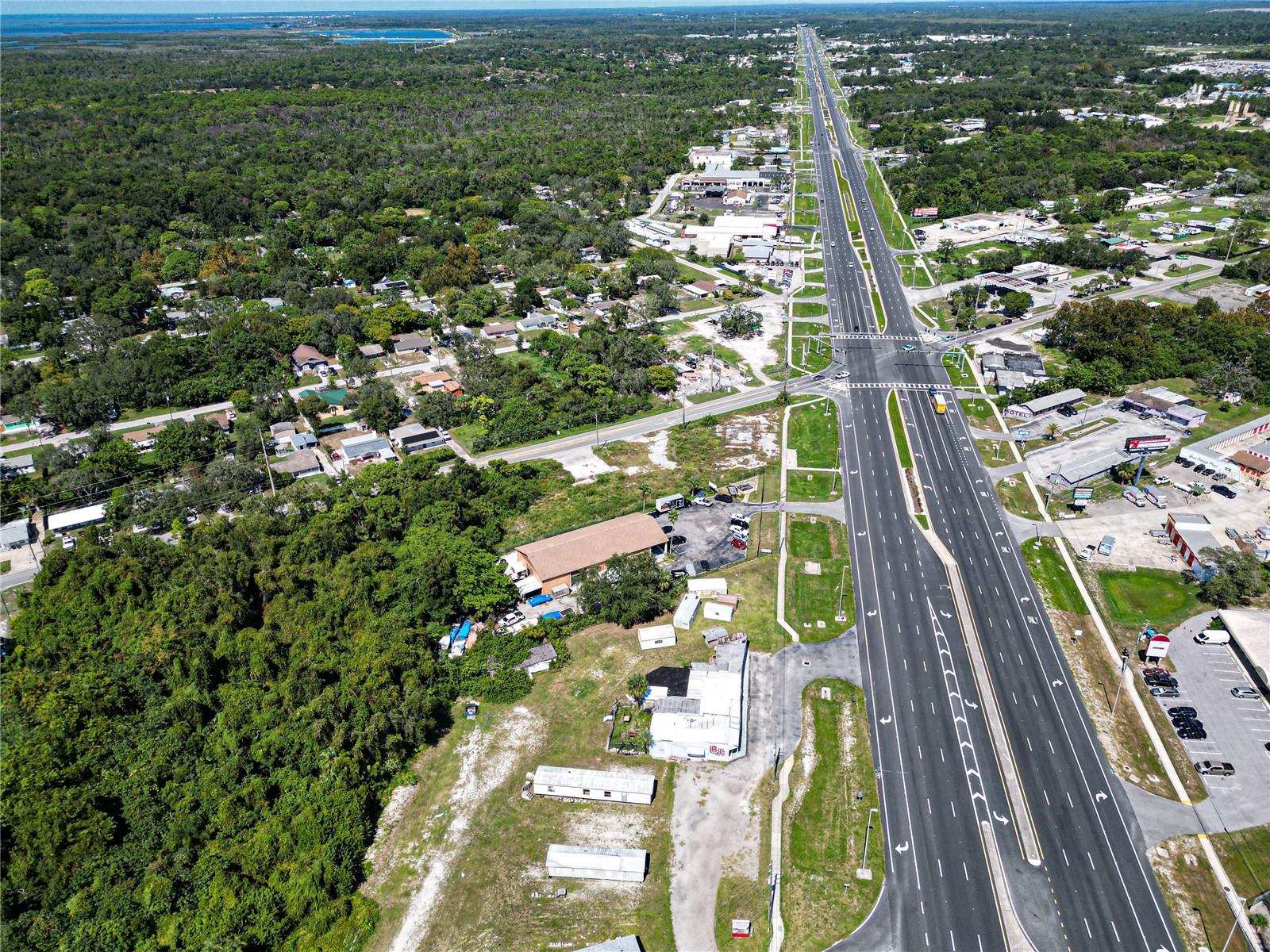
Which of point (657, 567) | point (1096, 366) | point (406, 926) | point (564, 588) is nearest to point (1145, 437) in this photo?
point (1096, 366)

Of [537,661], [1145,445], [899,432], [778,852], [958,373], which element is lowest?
[778,852]

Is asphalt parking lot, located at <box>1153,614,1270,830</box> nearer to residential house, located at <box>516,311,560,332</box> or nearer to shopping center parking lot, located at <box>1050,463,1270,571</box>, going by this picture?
shopping center parking lot, located at <box>1050,463,1270,571</box>

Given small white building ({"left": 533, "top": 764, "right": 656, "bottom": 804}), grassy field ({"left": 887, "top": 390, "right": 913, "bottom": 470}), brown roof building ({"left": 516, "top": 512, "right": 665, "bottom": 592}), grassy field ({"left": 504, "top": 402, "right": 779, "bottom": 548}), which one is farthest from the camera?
grassy field ({"left": 887, "top": 390, "right": 913, "bottom": 470})

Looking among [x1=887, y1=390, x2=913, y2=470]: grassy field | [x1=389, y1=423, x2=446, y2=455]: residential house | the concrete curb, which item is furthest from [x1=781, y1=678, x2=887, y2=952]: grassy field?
[x1=389, y1=423, x2=446, y2=455]: residential house

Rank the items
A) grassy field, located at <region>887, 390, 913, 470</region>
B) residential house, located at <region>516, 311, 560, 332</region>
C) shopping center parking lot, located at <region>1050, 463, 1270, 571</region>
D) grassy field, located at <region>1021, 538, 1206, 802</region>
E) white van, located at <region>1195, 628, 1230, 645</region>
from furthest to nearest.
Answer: residential house, located at <region>516, 311, 560, 332</region>, grassy field, located at <region>887, 390, 913, 470</region>, shopping center parking lot, located at <region>1050, 463, 1270, 571</region>, white van, located at <region>1195, 628, 1230, 645</region>, grassy field, located at <region>1021, 538, 1206, 802</region>

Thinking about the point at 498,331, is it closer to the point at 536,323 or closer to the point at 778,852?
the point at 536,323

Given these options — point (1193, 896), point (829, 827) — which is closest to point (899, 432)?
point (829, 827)
